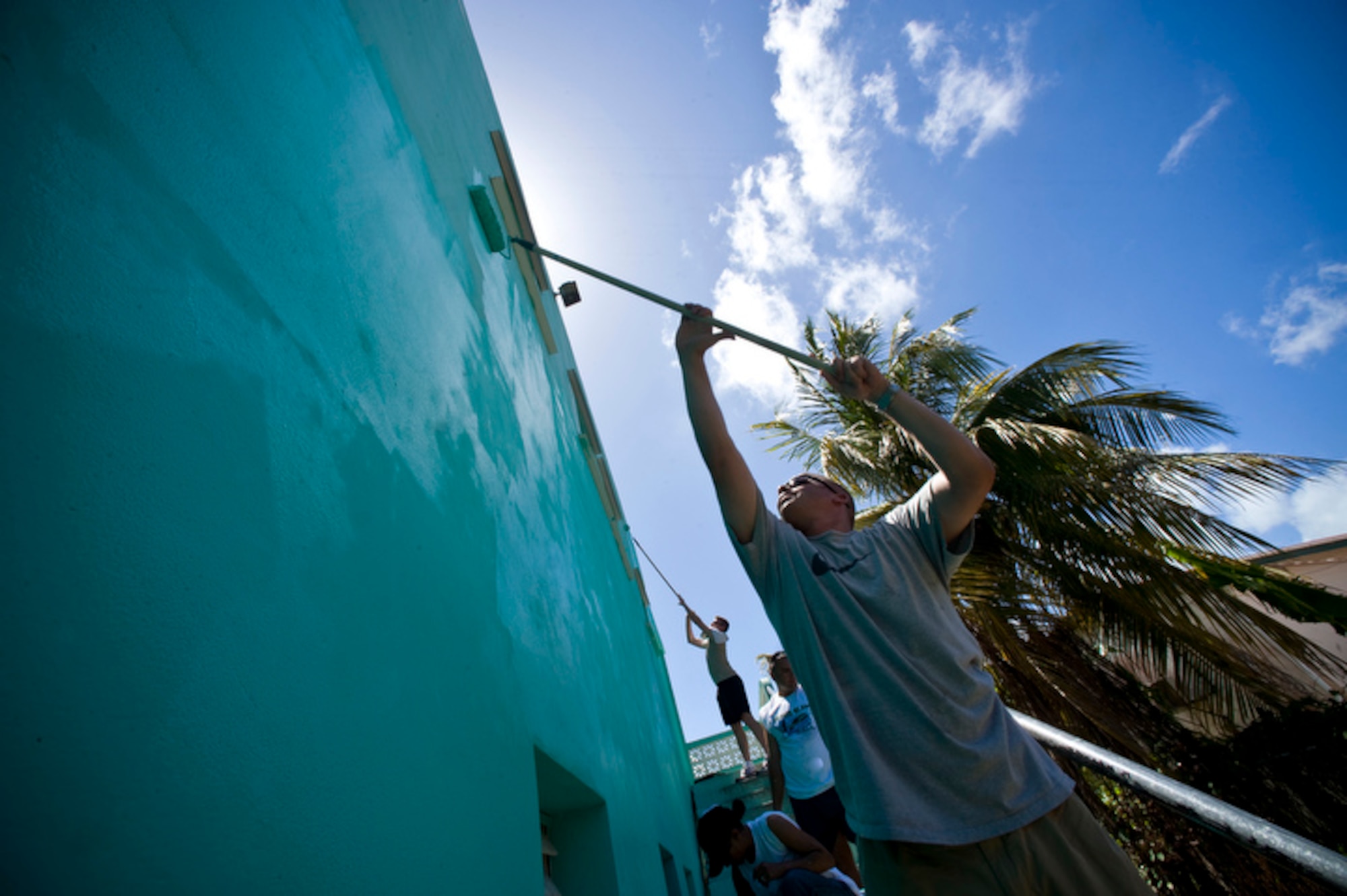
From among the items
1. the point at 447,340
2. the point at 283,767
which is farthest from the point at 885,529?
the point at 283,767

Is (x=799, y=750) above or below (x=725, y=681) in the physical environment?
below

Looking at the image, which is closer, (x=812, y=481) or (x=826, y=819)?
(x=812, y=481)

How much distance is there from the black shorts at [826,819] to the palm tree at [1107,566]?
172 cm

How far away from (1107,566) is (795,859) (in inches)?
136

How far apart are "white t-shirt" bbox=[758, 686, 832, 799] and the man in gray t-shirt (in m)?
2.78

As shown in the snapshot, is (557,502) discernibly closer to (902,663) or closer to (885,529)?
(885,529)

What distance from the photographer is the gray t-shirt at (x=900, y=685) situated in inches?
50.4

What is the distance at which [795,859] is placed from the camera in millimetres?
3090

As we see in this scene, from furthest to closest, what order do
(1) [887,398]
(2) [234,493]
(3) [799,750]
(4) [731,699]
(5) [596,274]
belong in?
1. (4) [731,699]
2. (3) [799,750]
3. (5) [596,274]
4. (1) [887,398]
5. (2) [234,493]

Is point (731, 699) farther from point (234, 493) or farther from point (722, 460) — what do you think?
point (234, 493)

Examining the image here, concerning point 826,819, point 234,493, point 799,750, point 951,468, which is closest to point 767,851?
point 826,819

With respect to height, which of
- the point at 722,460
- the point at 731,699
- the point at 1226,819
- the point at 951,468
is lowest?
the point at 1226,819

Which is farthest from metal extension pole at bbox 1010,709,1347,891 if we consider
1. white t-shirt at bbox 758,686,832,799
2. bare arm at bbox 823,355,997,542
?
white t-shirt at bbox 758,686,832,799

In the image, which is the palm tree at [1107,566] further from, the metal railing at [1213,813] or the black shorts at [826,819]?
the metal railing at [1213,813]
